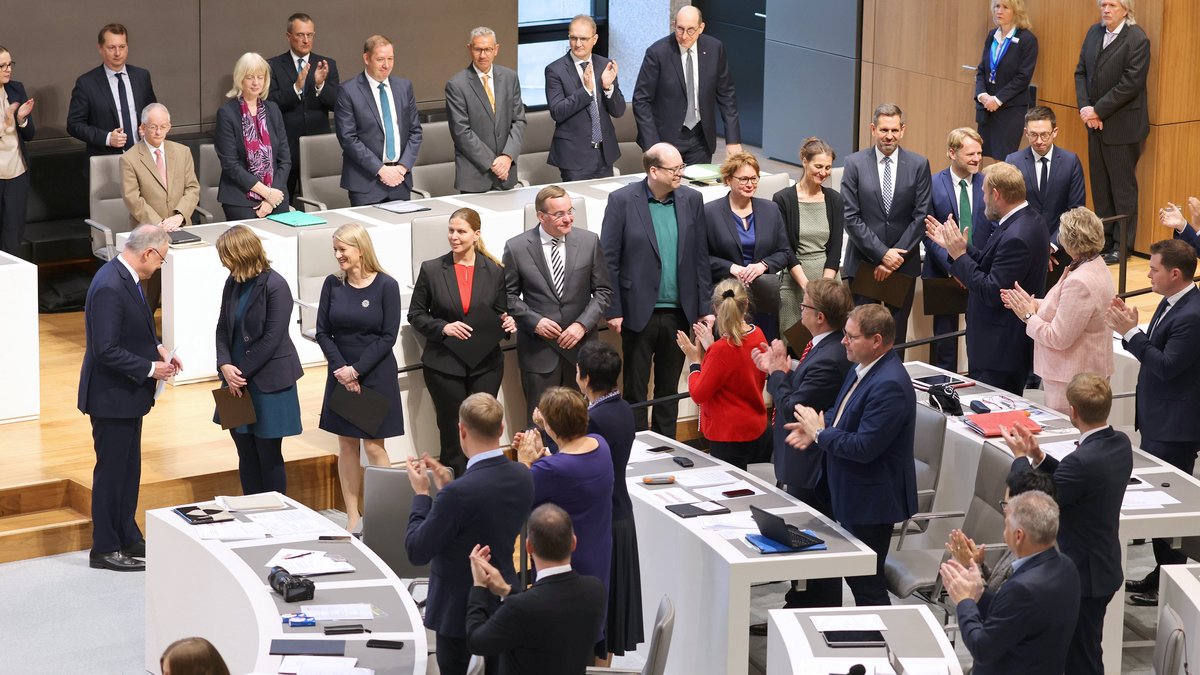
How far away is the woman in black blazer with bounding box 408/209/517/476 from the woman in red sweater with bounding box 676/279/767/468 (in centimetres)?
118

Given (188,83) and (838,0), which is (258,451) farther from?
(838,0)

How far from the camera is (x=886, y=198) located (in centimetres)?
838

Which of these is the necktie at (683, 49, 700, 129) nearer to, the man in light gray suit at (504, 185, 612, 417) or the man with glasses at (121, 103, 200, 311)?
the man in light gray suit at (504, 185, 612, 417)

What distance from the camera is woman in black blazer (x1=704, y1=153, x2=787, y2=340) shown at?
312 inches

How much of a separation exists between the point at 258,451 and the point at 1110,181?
638 cm

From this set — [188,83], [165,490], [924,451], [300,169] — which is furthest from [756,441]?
[188,83]

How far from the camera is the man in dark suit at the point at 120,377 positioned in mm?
6832

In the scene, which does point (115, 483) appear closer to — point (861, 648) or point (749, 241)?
point (749, 241)

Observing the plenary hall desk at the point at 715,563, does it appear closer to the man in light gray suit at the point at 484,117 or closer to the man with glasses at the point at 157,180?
the man in light gray suit at the point at 484,117

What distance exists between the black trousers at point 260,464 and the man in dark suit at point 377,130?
276 centimetres

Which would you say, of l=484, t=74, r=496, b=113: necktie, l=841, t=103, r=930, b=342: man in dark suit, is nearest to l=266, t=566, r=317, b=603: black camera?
l=841, t=103, r=930, b=342: man in dark suit

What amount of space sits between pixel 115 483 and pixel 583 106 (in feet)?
13.8

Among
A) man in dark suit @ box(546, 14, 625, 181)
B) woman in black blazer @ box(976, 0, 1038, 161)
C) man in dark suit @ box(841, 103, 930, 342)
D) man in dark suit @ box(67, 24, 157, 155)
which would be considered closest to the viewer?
man in dark suit @ box(841, 103, 930, 342)

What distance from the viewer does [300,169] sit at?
10.3 m
